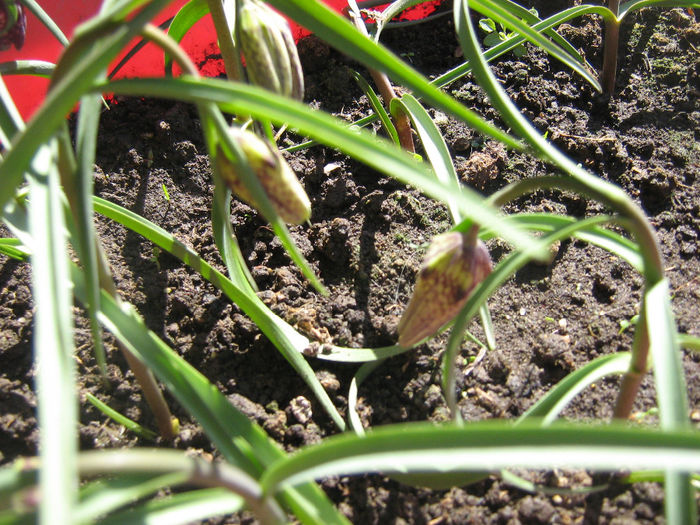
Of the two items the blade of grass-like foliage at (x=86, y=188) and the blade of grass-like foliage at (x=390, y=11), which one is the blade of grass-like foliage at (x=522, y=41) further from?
the blade of grass-like foliage at (x=86, y=188)

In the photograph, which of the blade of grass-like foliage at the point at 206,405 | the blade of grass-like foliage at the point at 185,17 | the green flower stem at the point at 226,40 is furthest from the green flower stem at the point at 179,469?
the blade of grass-like foliage at the point at 185,17

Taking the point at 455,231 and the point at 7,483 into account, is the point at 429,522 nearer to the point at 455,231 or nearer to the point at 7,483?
the point at 455,231

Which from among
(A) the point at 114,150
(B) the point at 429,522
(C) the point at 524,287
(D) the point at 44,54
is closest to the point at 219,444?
(B) the point at 429,522

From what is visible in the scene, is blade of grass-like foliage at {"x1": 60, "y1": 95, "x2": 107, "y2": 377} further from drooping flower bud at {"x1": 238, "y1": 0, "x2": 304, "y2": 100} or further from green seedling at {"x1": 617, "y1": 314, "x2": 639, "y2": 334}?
green seedling at {"x1": 617, "y1": 314, "x2": 639, "y2": 334}

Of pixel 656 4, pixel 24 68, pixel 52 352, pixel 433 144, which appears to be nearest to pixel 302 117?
pixel 52 352

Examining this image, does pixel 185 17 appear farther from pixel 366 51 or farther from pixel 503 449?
pixel 503 449

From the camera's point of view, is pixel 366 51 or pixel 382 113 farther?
pixel 382 113
